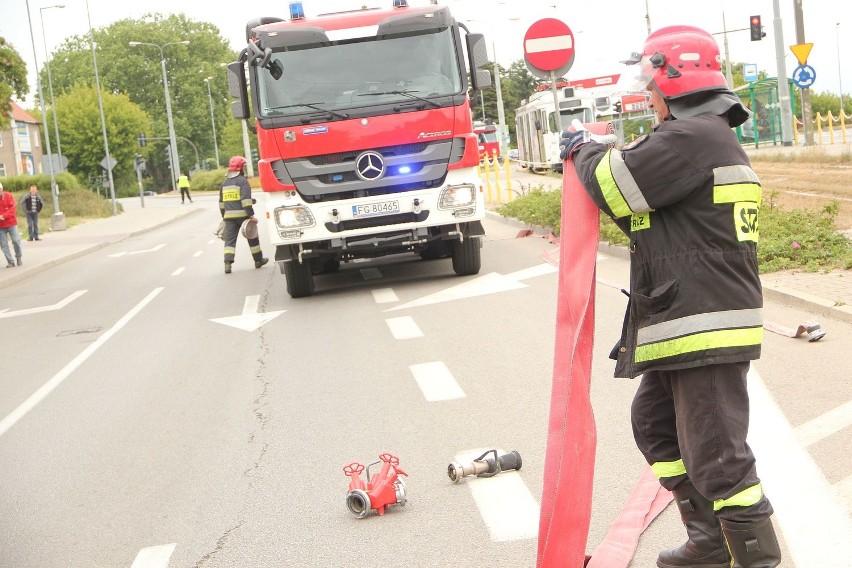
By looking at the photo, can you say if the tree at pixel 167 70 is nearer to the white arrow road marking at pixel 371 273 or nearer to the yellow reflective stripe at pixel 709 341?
the white arrow road marking at pixel 371 273

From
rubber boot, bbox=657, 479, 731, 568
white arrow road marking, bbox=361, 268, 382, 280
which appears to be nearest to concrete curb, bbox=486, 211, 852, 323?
rubber boot, bbox=657, 479, 731, 568

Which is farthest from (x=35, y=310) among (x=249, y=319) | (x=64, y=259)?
(x=64, y=259)

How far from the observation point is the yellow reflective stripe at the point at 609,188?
3.61 meters

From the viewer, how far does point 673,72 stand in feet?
12.1

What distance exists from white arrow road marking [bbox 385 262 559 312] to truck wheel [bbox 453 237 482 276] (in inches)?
7.8

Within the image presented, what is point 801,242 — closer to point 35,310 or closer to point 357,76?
point 357,76

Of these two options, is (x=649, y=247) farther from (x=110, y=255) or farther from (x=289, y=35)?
(x=110, y=255)

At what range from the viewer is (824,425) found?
5.86m

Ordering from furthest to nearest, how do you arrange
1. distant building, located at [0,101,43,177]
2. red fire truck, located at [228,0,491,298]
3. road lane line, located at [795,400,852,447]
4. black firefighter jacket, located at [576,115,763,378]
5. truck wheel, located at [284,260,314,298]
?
distant building, located at [0,101,43,177]
truck wheel, located at [284,260,314,298]
red fire truck, located at [228,0,491,298]
road lane line, located at [795,400,852,447]
black firefighter jacket, located at [576,115,763,378]

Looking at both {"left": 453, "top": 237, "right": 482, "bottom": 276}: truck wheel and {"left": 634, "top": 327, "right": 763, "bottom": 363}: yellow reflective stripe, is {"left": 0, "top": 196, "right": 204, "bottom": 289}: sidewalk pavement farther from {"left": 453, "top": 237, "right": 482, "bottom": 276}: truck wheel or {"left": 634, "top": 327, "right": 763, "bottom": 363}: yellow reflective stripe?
{"left": 634, "top": 327, "right": 763, "bottom": 363}: yellow reflective stripe

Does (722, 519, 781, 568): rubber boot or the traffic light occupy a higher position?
the traffic light

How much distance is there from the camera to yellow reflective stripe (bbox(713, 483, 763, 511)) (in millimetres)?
3588

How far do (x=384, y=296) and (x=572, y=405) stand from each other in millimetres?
9551

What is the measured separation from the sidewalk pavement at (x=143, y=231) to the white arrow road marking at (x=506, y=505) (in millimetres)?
4359
